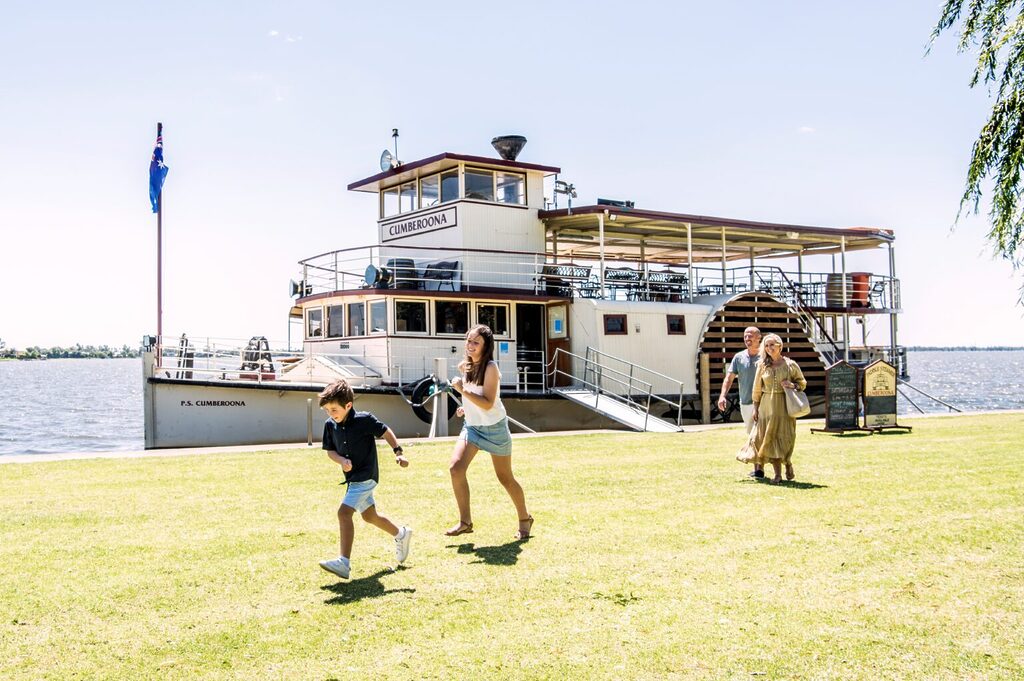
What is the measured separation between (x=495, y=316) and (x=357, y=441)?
17482 mm

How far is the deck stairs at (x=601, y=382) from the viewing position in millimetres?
22531

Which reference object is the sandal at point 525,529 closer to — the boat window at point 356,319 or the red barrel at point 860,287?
the boat window at point 356,319

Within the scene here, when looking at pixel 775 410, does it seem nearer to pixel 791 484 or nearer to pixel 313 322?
pixel 791 484

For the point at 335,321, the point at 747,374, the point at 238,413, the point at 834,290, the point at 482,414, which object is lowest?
the point at 238,413

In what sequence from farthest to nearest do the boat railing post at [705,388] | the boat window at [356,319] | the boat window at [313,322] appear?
the boat railing post at [705,388]
the boat window at [313,322]
the boat window at [356,319]

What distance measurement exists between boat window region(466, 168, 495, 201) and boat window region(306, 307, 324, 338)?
4.84 meters

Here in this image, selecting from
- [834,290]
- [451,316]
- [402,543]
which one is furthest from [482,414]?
[834,290]

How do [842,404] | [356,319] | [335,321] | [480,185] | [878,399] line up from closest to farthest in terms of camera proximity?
[842,404], [878,399], [356,319], [335,321], [480,185]

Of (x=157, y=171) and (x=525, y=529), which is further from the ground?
(x=157, y=171)

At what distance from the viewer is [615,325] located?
2483 centimetres

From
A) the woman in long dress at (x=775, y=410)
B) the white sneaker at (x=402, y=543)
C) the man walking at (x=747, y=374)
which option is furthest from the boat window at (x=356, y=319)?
the white sneaker at (x=402, y=543)

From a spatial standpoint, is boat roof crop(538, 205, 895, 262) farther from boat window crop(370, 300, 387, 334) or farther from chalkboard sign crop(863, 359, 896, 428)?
chalkboard sign crop(863, 359, 896, 428)

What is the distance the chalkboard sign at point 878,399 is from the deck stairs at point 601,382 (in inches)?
207

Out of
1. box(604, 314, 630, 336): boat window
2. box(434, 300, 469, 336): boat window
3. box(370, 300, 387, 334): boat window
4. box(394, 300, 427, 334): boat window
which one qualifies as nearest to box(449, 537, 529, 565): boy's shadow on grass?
box(394, 300, 427, 334): boat window
